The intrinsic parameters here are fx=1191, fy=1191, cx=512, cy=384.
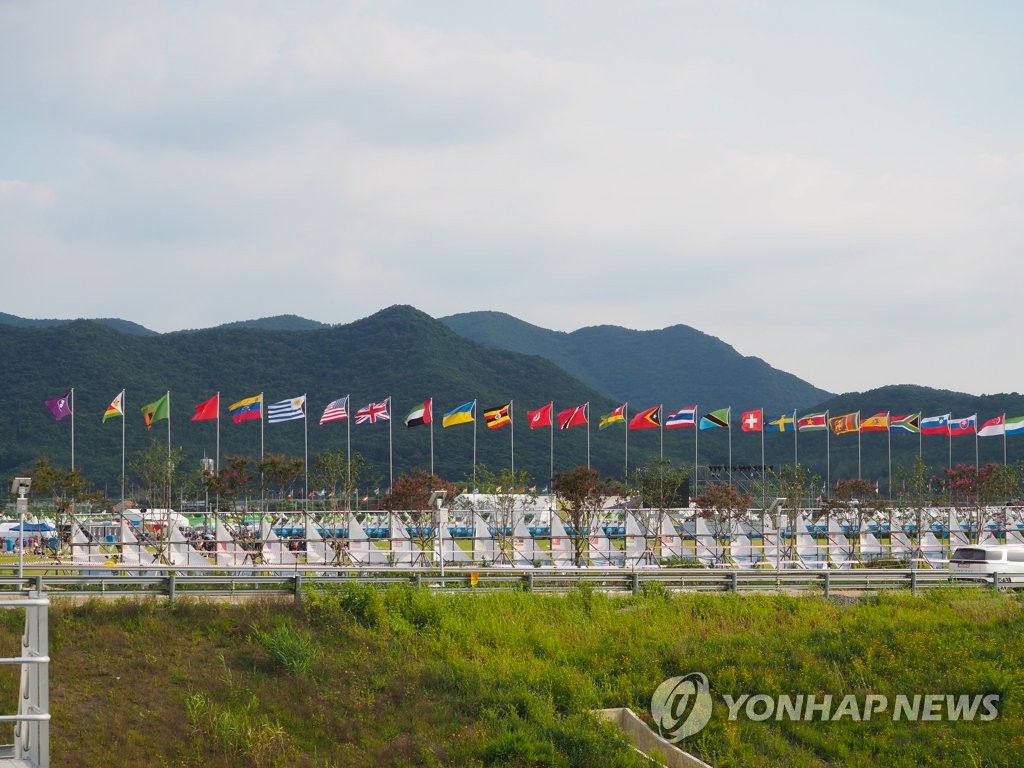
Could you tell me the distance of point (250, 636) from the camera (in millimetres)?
23203

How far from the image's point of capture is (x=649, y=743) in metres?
19.6

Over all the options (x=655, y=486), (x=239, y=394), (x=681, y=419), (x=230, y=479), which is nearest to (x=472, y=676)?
(x=681, y=419)

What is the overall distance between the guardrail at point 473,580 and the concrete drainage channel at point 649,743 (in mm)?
7436

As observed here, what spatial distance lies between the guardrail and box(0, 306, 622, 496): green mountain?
96.8m

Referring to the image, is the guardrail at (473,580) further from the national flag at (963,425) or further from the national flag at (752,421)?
the national flag at (963,425)

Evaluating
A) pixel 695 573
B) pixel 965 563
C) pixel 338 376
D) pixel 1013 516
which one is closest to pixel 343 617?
pixel 695 573

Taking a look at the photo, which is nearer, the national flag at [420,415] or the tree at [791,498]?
the tree at [791,498]

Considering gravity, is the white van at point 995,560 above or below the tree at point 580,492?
below

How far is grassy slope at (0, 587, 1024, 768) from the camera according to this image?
62.8 ft

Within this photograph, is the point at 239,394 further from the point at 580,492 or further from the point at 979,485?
the point at 580,492

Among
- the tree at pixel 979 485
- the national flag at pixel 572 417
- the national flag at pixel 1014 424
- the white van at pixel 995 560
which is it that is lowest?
the white van at pixel 995 560

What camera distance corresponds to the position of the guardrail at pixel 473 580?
24.8 m

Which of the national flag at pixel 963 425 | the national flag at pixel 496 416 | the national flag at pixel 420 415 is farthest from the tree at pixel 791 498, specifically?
the national flag at pixel 420 415

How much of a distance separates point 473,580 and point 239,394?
5939 inches
